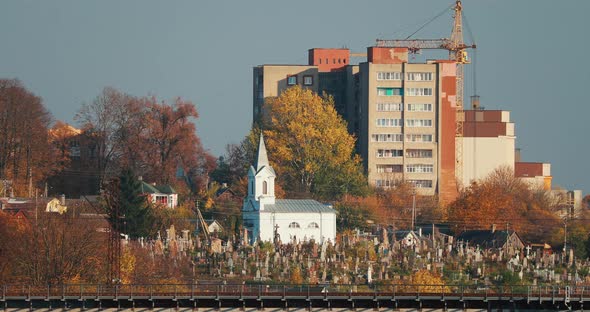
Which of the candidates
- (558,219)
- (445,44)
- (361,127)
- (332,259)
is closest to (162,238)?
(332,259)

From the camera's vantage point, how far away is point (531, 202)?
153 m

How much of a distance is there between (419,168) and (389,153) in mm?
2943

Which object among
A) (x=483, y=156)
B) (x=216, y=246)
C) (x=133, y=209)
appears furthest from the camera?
(x=483, y=156)

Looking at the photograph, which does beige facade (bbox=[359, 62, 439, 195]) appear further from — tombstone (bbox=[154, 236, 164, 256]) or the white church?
tombstone (bbox=[154, 236, 164, 256])

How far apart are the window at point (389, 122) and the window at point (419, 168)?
151 inches

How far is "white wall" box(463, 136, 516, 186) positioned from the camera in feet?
564

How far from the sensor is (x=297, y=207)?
128625 mm

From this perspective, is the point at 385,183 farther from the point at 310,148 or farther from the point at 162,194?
the point at 162,194

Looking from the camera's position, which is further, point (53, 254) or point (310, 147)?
point (310, 147)

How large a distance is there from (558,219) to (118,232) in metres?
57.3

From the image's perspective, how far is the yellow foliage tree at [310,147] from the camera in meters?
152

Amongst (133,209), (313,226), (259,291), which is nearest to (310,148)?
(313,226)

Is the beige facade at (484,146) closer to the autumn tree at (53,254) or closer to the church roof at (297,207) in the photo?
the church roof at (297,207)

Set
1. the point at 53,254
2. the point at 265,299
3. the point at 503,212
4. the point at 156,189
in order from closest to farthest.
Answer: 1. the point at 265,299
2. the point at 53,254
3. the point at 503,212
4. the point at 156,189
